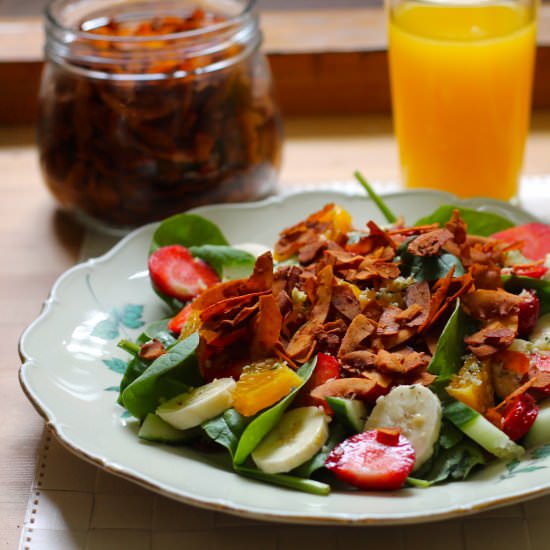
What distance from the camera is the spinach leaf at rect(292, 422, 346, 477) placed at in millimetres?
1305

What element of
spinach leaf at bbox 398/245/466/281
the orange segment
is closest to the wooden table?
the orange segment

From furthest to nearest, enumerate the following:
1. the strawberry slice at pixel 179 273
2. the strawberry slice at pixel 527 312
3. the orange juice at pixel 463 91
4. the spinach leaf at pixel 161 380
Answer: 1. the orange juice at pixel 463 91
2. the strawberry slice at pixel 179 273
3. the strawberry slice at pixel 527 312
4. the spinach leaf at pixel 161 380

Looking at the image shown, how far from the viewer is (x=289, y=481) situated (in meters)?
1.29

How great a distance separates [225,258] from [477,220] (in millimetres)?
518

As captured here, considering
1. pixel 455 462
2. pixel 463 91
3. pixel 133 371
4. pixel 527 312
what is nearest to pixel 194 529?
pixel 133 371

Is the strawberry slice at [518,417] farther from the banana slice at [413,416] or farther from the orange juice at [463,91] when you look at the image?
the orange juice at [463,91]

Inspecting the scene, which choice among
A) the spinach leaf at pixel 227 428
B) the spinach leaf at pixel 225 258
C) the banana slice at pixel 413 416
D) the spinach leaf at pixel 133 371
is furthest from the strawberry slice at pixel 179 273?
the banana slice at pixel 413 416

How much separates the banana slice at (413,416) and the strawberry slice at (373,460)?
0.8 inches

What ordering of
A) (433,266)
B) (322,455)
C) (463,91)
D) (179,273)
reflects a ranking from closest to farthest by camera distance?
(322,455) < (433,266) < (179,273) < (463,91)

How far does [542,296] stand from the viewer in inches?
62.3

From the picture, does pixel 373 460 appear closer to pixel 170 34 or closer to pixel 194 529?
pixel 194 529

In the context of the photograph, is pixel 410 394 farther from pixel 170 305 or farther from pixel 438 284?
pixel 170 305

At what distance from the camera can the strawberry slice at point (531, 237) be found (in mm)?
1755

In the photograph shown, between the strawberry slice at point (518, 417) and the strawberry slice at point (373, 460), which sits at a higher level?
the strawberry slice at point (373, 460)
